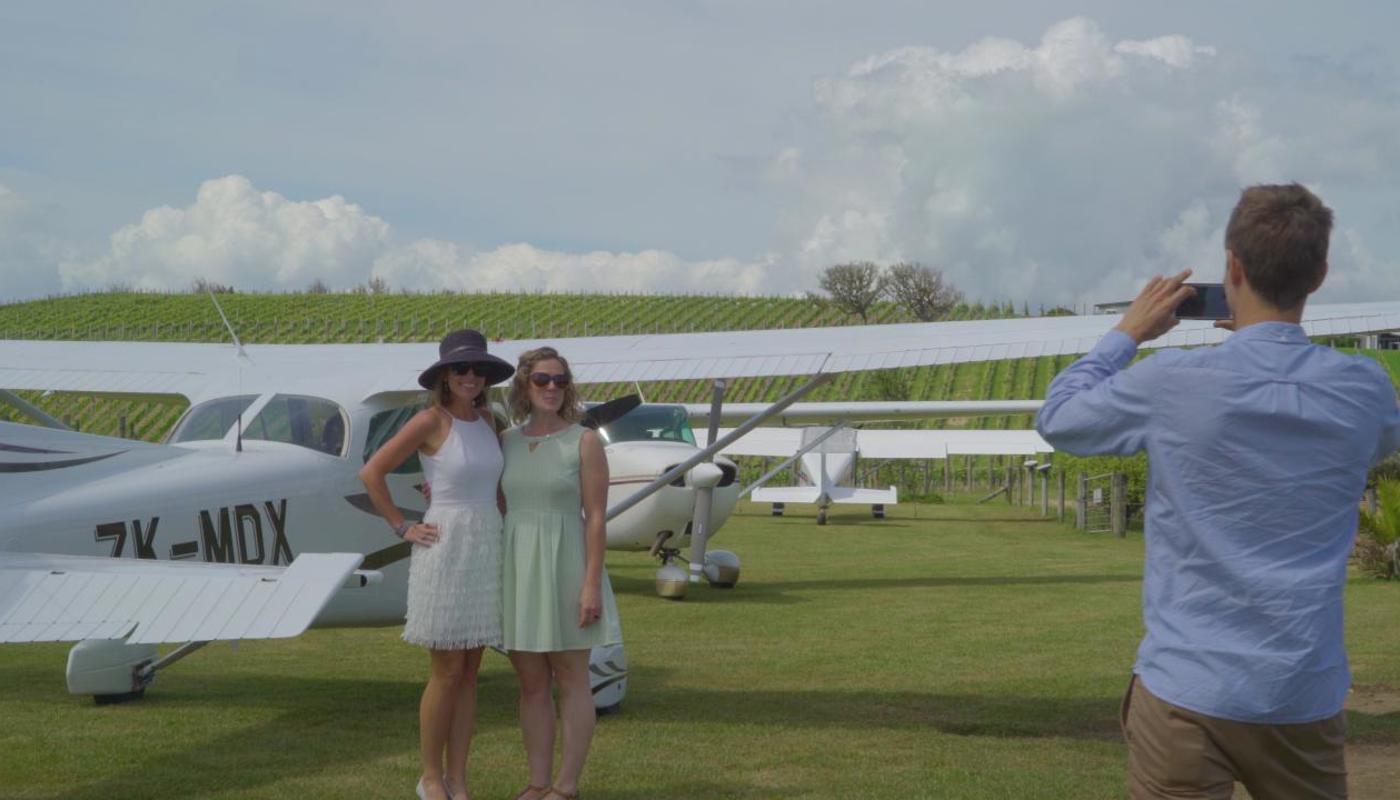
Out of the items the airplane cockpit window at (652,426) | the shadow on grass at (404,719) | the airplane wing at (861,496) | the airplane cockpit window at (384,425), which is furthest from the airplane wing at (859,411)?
the airplane wing at (861,496)

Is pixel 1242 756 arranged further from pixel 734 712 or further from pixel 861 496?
pixel 861 496

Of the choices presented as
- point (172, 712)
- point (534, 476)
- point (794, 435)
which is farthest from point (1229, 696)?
point (794, 435)

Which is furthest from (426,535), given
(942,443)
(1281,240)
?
(942,443)

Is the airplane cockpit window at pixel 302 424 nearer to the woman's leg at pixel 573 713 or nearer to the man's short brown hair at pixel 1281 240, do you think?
the woman's leg at pixel 573 713

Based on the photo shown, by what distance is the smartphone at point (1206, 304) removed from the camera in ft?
8.64

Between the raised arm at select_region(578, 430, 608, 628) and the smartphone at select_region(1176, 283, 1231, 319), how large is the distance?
2.58m

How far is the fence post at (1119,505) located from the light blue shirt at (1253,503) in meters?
21.9

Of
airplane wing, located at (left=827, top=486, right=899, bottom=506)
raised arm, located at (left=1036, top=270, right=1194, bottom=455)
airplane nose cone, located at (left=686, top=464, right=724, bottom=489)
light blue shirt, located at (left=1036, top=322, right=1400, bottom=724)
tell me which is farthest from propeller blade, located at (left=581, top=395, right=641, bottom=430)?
airplane wing, located at (left=827, top=486, right=899, bottom=506)

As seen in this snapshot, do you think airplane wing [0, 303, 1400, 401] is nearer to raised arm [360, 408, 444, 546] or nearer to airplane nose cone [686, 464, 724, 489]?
raised arm [360, 408, 444, 546]

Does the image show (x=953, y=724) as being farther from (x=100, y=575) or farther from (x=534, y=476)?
(x=100, y=575)

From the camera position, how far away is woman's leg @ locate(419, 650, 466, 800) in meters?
4.86

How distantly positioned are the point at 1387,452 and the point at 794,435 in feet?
101

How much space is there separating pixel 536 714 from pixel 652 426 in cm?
921

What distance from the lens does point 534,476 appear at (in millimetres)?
4918
